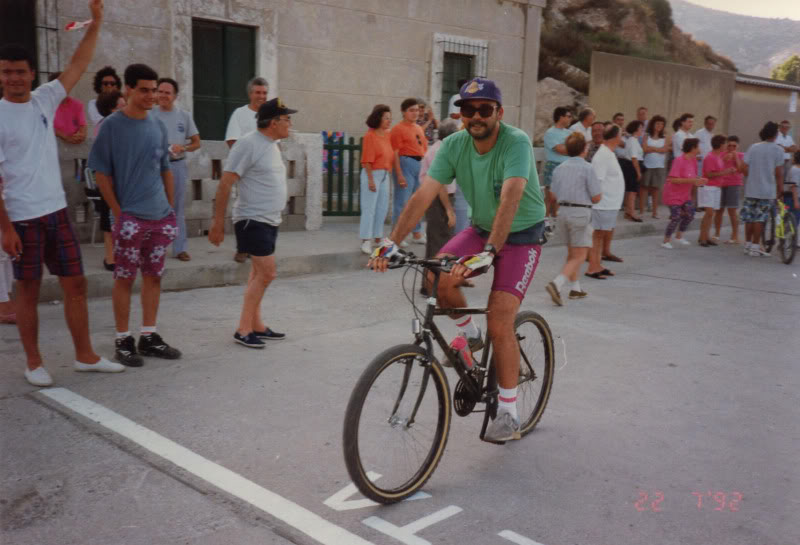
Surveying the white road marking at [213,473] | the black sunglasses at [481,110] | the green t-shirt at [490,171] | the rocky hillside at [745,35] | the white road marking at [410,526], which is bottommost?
the white road marking at [410,526]

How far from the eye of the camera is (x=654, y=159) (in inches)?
604

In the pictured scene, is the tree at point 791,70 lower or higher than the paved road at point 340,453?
higher

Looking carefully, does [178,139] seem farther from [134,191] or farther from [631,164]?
[631,164]

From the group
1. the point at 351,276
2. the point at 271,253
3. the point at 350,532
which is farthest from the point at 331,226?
the point at 350,532

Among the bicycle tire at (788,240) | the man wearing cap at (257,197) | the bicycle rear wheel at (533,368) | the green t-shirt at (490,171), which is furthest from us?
the bicycle tire at (788,240)

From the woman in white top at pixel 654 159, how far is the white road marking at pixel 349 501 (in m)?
12.7

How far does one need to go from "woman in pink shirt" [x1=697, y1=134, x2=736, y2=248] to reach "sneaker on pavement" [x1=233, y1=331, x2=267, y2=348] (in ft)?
29.4

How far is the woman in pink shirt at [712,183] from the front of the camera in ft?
41.1

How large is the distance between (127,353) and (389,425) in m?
2.61

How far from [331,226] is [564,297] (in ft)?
14.4

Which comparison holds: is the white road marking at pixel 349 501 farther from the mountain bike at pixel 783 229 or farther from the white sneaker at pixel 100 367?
the mountain bike at pixel 783 229

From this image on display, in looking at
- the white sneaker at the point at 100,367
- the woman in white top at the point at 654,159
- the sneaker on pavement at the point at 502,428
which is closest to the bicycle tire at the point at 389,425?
the sneaker on pavement at the point at 502,428

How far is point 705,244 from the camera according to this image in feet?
42.0

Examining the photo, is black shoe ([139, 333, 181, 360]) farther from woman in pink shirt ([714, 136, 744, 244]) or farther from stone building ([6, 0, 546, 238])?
woman in pink shirt ([714, 136, 744, 244])
